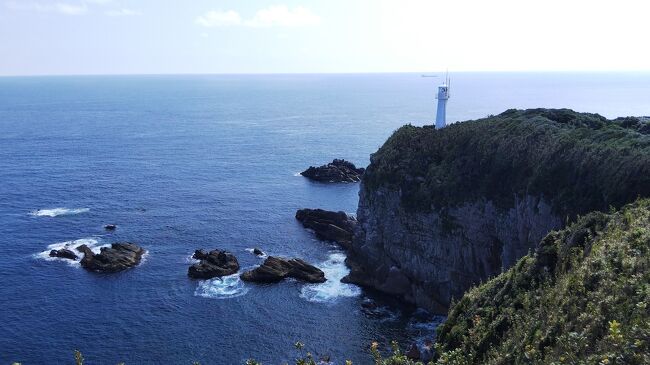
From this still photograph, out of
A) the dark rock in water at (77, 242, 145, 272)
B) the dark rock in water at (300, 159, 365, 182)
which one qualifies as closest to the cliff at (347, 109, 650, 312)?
the dark rock in water at (77, 242, 145, 272)

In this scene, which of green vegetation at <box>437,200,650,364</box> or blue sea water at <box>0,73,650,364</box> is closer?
green vegetation at <box>437,200,650,364</box>

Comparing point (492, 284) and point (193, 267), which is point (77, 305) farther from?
point (492, 284)

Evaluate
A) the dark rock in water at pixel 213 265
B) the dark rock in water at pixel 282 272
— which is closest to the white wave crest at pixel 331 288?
the dark rock in water at pixel 282 272

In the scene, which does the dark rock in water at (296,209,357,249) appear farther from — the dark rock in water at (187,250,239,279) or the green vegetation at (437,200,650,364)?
the green vegetation at (437,200,650,364)

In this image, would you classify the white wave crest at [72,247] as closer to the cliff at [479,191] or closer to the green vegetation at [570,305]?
the cliff at [479,191]

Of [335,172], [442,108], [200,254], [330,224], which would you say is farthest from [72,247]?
[442,108]

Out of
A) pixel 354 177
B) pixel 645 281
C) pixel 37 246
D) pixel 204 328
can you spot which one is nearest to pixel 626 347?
pixel 645 281

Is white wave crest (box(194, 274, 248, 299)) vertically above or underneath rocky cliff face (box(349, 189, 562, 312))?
underneath
